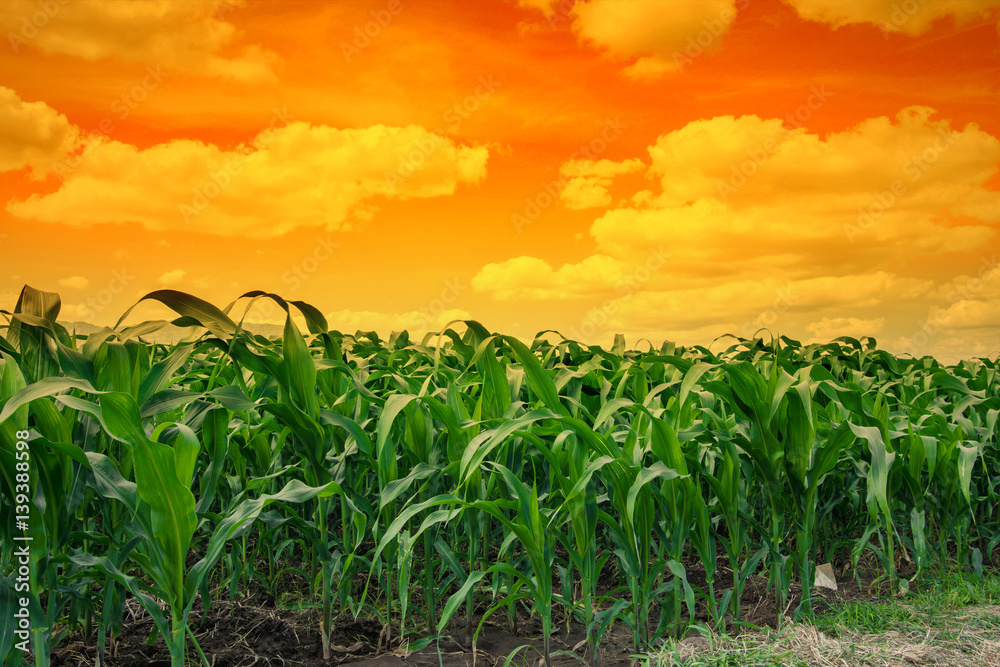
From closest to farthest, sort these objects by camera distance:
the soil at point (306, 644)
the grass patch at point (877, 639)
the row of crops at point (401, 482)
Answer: the row of crops at point (401, 482)
the grass patch at point (877, 639)
the soil at point (306, 644)

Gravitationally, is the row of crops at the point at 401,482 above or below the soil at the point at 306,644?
above

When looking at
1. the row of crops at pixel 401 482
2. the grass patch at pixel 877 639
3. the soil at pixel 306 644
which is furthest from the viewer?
the soil at pixel 306 644

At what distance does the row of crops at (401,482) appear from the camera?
1.74 meters

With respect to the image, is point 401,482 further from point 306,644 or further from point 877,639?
point 877,639

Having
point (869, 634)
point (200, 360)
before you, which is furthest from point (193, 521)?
point (869, 634)

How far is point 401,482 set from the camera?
2.06m

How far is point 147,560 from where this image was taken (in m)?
1.67

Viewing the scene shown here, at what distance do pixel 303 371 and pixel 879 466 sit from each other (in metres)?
1.97

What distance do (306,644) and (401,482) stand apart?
75 cm

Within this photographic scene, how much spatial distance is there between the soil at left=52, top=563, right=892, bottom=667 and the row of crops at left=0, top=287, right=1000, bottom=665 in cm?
6

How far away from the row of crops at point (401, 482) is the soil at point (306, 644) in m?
0.06

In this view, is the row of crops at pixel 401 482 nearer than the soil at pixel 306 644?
Yes

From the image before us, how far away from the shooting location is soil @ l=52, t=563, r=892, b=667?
7.12 feet

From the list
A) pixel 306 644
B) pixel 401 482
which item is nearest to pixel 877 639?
pixel 401 482
